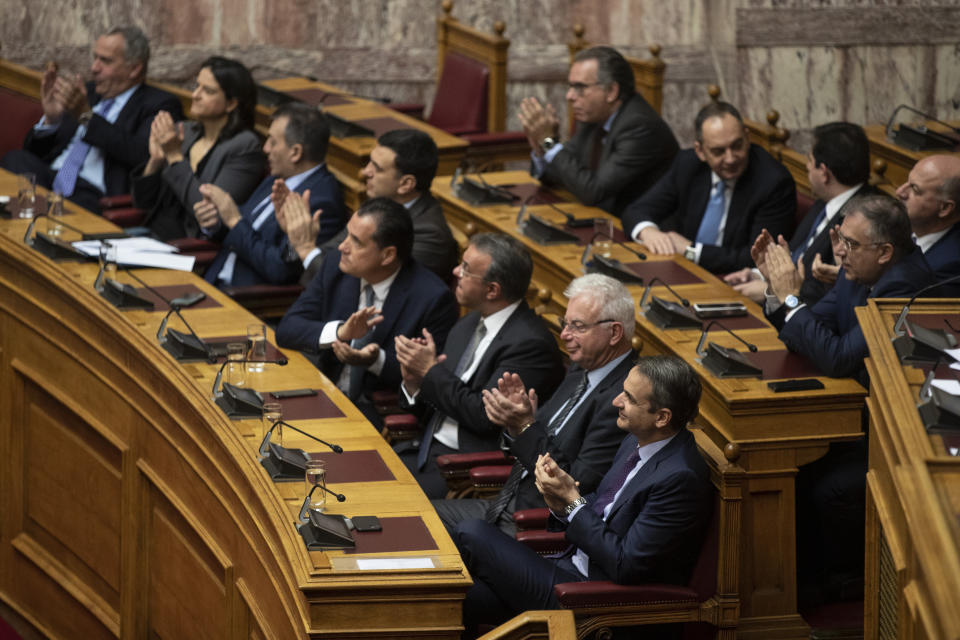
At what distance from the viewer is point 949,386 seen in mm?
2338

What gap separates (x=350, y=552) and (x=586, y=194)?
241 centimetres

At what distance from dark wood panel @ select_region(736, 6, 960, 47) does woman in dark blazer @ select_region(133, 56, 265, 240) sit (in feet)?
8.35

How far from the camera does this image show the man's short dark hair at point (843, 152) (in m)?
4.00

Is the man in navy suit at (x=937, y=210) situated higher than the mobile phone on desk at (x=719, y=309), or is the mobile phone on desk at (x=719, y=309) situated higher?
the man in navy suit at (x=937, y=210)

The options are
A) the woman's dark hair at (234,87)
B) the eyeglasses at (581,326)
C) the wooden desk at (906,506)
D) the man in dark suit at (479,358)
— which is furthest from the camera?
the woman's dark hair at (234,87)

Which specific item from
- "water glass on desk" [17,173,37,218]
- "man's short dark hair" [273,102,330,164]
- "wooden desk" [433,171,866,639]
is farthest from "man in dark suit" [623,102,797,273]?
"water glass on desk" [17,173,37,218]

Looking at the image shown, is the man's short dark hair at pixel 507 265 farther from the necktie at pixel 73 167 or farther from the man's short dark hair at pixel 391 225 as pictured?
the necktie at pixel 73 167

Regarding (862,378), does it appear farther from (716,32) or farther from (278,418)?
(716,32)

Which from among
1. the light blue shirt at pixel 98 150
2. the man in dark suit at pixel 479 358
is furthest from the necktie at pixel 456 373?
the light blue shirt at pixel 98 150

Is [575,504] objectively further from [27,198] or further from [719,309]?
[27,198]

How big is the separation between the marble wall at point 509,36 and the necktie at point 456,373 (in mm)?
3201

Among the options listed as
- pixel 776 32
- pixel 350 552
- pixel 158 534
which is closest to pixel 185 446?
pixel 158 534

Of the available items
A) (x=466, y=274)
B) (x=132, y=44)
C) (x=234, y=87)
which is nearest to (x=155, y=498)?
(x=466, y=274)

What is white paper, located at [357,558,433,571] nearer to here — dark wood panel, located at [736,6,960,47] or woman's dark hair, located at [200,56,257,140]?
woman's dark hair, located at [200,56,257,140]
